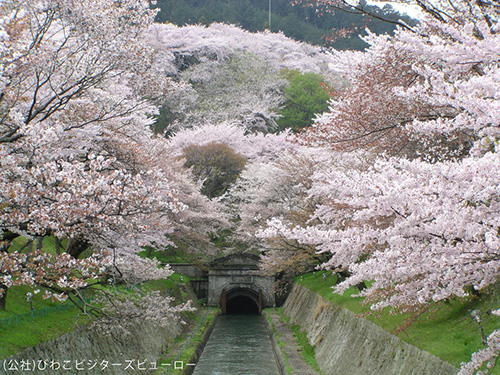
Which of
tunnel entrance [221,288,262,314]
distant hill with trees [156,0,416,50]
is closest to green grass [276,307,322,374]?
tunnel entrance [221,288,262,314]

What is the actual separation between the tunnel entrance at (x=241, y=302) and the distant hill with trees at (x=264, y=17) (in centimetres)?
4735

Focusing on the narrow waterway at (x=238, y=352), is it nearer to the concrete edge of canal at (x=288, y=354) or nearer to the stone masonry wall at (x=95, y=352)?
the concrete edge of canal at (x=288, y=354)

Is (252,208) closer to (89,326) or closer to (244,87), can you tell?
(89,326)

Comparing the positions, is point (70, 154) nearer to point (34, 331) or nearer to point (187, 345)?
point (34, 331)

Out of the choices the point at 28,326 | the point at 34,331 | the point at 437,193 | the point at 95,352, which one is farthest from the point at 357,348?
the point at 437,193

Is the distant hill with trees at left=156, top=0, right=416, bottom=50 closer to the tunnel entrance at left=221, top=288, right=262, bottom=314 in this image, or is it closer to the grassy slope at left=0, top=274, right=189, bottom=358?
the tunnel entrance at left=221, top=288, right=262, bottom=314

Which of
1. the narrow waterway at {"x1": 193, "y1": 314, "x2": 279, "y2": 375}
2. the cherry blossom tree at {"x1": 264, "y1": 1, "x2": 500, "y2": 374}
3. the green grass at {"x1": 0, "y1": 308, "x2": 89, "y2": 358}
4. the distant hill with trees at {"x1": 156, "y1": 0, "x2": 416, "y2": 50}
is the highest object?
the distant hill with trees at {"x1": 156, "y1": 0, "x2": 416, "y2": 50}

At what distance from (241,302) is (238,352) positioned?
872 inches

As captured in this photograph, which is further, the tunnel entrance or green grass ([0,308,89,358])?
the tunnel entrance

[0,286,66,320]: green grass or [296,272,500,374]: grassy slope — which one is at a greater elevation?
[0,286,66,320]: green grass

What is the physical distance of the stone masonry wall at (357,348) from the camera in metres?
10.2

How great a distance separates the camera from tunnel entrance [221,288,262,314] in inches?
1619

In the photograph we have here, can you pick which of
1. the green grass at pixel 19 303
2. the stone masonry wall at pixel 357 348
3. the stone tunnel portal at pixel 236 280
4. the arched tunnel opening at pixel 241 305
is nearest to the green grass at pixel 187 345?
the green grass at pixel 19 303

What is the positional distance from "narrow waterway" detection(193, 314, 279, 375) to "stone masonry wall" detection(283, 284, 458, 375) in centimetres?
263
